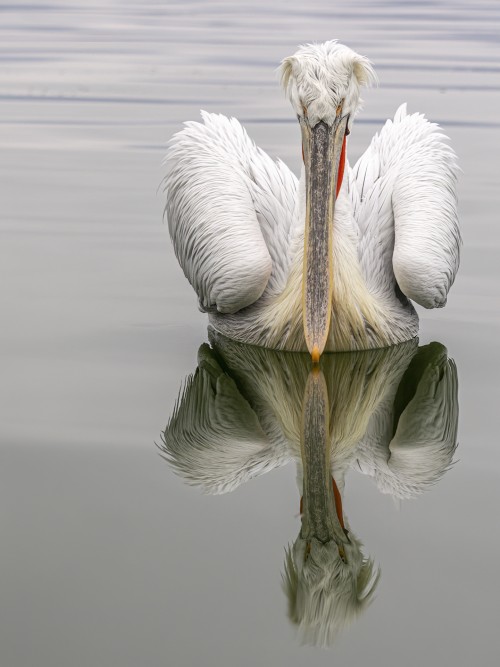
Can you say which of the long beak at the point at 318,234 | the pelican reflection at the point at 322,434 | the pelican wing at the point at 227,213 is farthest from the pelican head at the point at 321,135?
the pelican wing at the point at 227,213

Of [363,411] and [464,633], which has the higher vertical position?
[363,411]

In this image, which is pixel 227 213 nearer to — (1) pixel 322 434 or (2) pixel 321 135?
(2) pixel 321 135

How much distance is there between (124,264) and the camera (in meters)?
Answer: 6.11

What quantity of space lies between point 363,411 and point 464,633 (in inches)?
63.2

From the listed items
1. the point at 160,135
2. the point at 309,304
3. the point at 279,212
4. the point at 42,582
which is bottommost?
the point at 42,582

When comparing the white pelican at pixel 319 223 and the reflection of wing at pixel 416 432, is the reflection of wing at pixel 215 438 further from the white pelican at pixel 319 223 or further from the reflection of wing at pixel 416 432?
the white pelican at pixel 319 223

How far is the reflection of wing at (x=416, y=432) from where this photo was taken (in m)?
3.99

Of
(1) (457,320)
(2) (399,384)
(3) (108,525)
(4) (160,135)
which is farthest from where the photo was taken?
(4) (160,135)

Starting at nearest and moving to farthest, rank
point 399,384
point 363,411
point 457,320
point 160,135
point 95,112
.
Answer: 1. point 363,411
2. point 399,384
3. point 457,320
4. point 160,135
5. point 95,112

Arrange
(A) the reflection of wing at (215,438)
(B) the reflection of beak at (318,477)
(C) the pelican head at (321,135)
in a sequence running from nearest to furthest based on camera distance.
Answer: (B) the reflection of beak at (318,477), (A) the reflection of wing at (215,438), (C) the pelican head at (321,135)

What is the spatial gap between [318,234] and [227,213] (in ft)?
2.62

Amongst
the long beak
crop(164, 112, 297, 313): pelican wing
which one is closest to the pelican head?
the long beak

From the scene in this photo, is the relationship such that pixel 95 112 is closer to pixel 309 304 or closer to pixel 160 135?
pixel 160 135

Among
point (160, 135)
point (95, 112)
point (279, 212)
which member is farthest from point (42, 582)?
point (95, 112)
